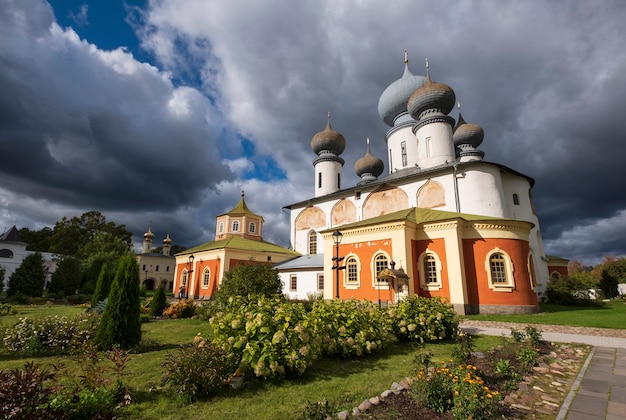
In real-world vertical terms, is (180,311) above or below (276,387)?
above

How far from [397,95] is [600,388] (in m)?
31.9

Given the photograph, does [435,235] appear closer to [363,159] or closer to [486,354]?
[486,354]

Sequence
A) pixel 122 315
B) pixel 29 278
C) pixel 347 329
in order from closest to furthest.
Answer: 1. pixel 347 329
2. pixel 122 315
3. pixel 29 278

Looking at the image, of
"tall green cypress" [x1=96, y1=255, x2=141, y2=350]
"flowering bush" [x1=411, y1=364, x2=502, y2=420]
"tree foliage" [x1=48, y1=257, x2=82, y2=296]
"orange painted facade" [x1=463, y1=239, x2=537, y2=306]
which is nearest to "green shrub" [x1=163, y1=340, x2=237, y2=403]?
"flowering bush" [x1=411, y1=364, x2=502, y2=420]

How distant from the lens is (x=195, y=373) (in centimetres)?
446

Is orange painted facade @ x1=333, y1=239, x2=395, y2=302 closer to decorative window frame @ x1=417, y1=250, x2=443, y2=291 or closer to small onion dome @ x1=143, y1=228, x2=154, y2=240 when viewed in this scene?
decorative window frame @ x1=417, y1=250, x2=443, y2=291

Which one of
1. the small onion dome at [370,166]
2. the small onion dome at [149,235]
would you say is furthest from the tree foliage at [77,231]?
the small onion dome at [370,166]

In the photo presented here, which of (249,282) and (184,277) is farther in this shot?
(184,277)

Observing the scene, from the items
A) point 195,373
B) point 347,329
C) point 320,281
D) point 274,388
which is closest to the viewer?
point 195,373

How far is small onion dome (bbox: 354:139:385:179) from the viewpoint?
33594 millimetres

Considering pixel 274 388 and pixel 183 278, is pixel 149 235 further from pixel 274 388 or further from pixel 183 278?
pixel 274 388

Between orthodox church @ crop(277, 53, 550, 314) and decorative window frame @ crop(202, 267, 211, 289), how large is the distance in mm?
7021

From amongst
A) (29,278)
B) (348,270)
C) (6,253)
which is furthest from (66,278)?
(348,270)

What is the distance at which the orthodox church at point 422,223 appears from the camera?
1505 centimetres
